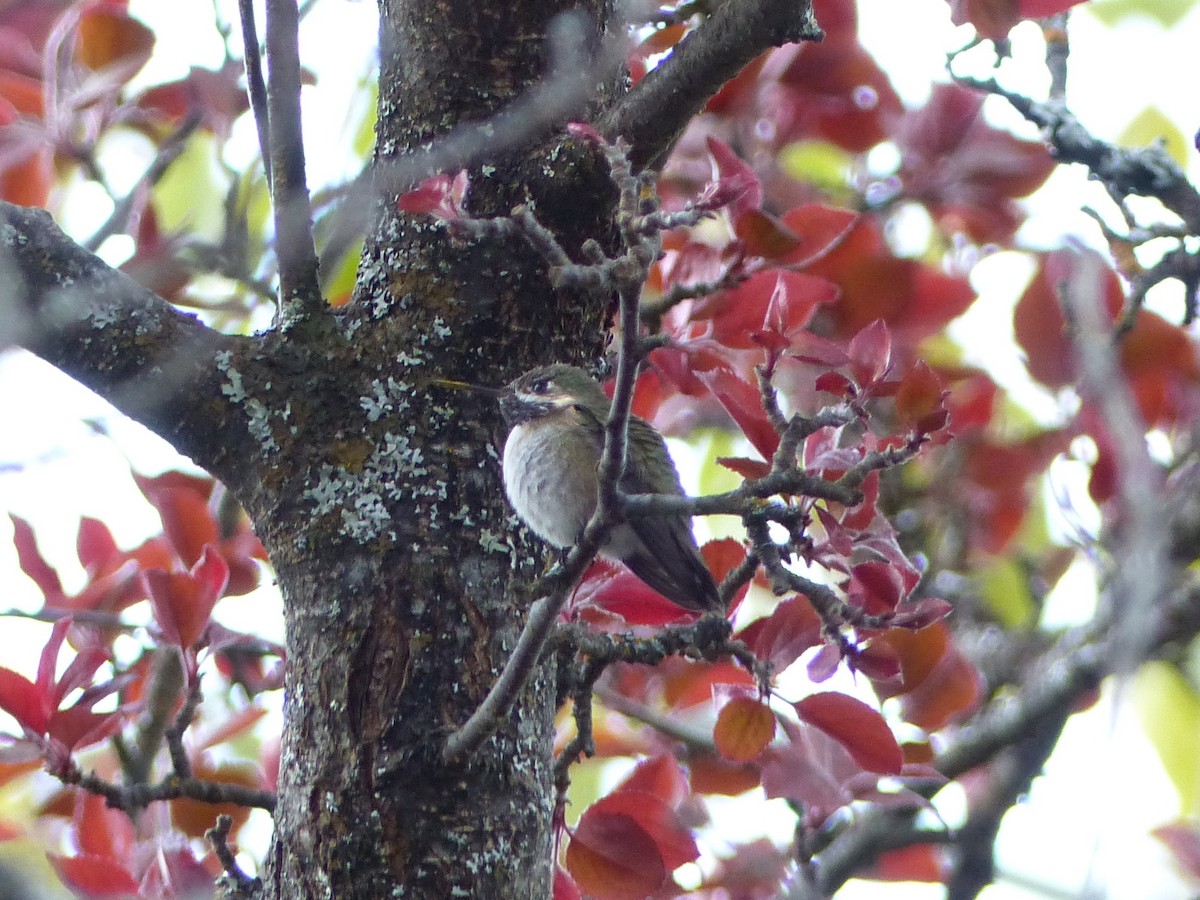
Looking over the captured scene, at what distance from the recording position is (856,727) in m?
2.14

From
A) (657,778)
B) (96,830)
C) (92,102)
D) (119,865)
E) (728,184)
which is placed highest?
(92,102)

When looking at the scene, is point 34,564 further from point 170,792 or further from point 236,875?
point 236,875

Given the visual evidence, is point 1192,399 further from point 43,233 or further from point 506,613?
point 43,233

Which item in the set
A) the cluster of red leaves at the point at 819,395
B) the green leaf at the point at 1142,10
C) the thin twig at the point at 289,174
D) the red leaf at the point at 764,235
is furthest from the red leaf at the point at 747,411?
the green leaf at the point at 1142,10

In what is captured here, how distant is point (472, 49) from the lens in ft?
7.52

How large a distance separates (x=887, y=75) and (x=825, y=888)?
2159mm

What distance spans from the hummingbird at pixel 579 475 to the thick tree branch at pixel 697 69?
1.43 feet

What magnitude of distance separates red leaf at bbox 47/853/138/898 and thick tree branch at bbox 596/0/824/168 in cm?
158

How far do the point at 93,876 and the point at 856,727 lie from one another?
4.54ft

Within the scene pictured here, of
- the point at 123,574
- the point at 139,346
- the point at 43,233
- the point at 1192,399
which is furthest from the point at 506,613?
the point at 1192,399

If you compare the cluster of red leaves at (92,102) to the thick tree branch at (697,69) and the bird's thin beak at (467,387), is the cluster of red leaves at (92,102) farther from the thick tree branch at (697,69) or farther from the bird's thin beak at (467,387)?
the thick tree branch at (697,69)

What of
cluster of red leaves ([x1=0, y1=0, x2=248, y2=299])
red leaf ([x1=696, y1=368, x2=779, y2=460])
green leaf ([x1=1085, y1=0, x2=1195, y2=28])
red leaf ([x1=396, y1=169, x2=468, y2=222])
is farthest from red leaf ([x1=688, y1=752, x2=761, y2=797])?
green leaf ([x1=1085, y1=0, x2=1195, y2=28])

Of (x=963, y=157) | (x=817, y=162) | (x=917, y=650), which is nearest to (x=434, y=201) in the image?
(x=917, y=650)

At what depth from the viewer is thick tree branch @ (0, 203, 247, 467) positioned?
6.38ft
